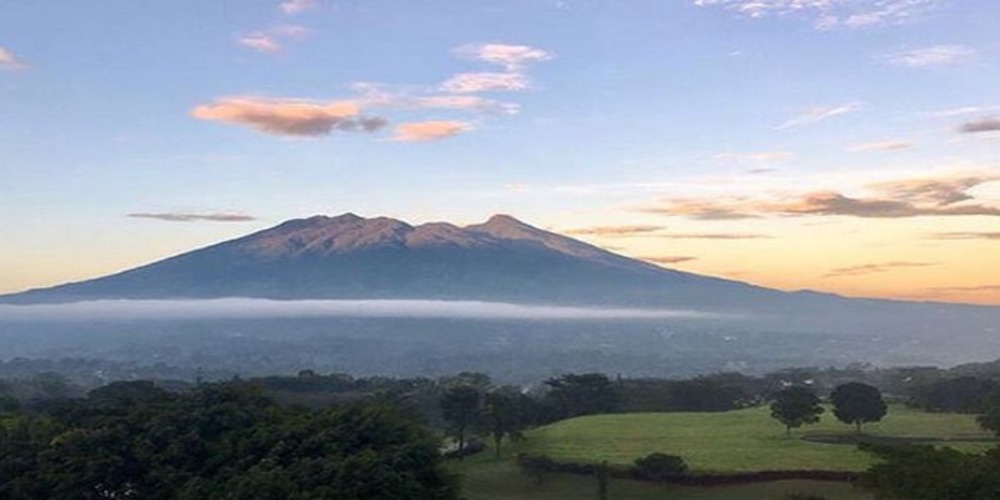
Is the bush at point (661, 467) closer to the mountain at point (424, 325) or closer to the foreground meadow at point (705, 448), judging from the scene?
the foreground meadow at point (705, 448)

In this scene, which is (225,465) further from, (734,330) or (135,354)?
(734,330)

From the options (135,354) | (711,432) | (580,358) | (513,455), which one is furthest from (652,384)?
(135,354)

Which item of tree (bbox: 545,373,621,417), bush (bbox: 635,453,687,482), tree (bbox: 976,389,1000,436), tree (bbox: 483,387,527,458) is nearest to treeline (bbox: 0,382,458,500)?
bush (bbox: 635,453,687,482)

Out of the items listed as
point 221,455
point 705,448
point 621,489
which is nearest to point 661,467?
point 621,489

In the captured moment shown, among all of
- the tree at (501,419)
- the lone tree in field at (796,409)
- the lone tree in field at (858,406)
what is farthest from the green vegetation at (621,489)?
the lone tree in field at (858,406)

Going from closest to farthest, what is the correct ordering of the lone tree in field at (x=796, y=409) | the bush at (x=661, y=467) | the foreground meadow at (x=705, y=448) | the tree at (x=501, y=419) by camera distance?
the foreground meadow at (x=705, y=448) < the bush at (x=661, y=467) < the lone tree in field at (x=796, y=409) < the tree at (x=501, y=419)

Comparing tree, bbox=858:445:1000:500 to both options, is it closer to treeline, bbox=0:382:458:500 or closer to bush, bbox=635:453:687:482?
treeline, bbox=0:382:458:500

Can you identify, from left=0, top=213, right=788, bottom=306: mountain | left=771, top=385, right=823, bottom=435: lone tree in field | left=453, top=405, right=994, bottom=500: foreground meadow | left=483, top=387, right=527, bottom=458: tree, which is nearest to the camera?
left=453, top=405, right=994, bottom=500: foreground meadow
